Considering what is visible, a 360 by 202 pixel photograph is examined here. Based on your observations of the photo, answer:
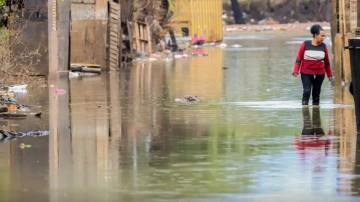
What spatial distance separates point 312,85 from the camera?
19828 mm

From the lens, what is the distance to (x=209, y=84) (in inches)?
1066

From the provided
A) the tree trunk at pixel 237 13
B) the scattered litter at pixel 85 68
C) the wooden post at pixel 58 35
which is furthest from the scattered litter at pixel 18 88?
the tree trunk at pixel 237 13

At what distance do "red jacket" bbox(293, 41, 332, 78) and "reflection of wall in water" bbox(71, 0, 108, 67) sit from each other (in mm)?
12286

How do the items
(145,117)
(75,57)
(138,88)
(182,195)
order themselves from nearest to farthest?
(182,195) < (145,117) < (138,88) < (75,57)

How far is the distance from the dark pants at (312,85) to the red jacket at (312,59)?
0.35 ft

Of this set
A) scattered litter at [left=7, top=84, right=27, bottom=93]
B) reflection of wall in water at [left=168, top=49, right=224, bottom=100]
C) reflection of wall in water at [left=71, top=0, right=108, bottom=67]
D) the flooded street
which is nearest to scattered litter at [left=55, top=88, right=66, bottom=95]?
the flooded street

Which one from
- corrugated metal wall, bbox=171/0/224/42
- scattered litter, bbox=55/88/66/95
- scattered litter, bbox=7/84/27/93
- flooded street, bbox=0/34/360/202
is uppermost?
corrugated metal wall, bbox=171/0/224/42

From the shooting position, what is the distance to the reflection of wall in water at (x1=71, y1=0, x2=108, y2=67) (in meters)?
31.0

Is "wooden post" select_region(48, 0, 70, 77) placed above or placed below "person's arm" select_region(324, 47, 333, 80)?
above

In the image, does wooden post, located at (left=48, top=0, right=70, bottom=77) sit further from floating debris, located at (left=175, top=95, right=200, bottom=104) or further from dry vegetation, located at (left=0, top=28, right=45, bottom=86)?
floating debris, located at (left=175, top=95, right=200, bottom=104)

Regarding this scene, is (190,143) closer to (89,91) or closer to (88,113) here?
(88,113)

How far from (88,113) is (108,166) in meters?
6.52

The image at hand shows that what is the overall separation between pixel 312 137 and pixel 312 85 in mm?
4917

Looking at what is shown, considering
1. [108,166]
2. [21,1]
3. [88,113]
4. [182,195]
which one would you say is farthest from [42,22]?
[182,195]
